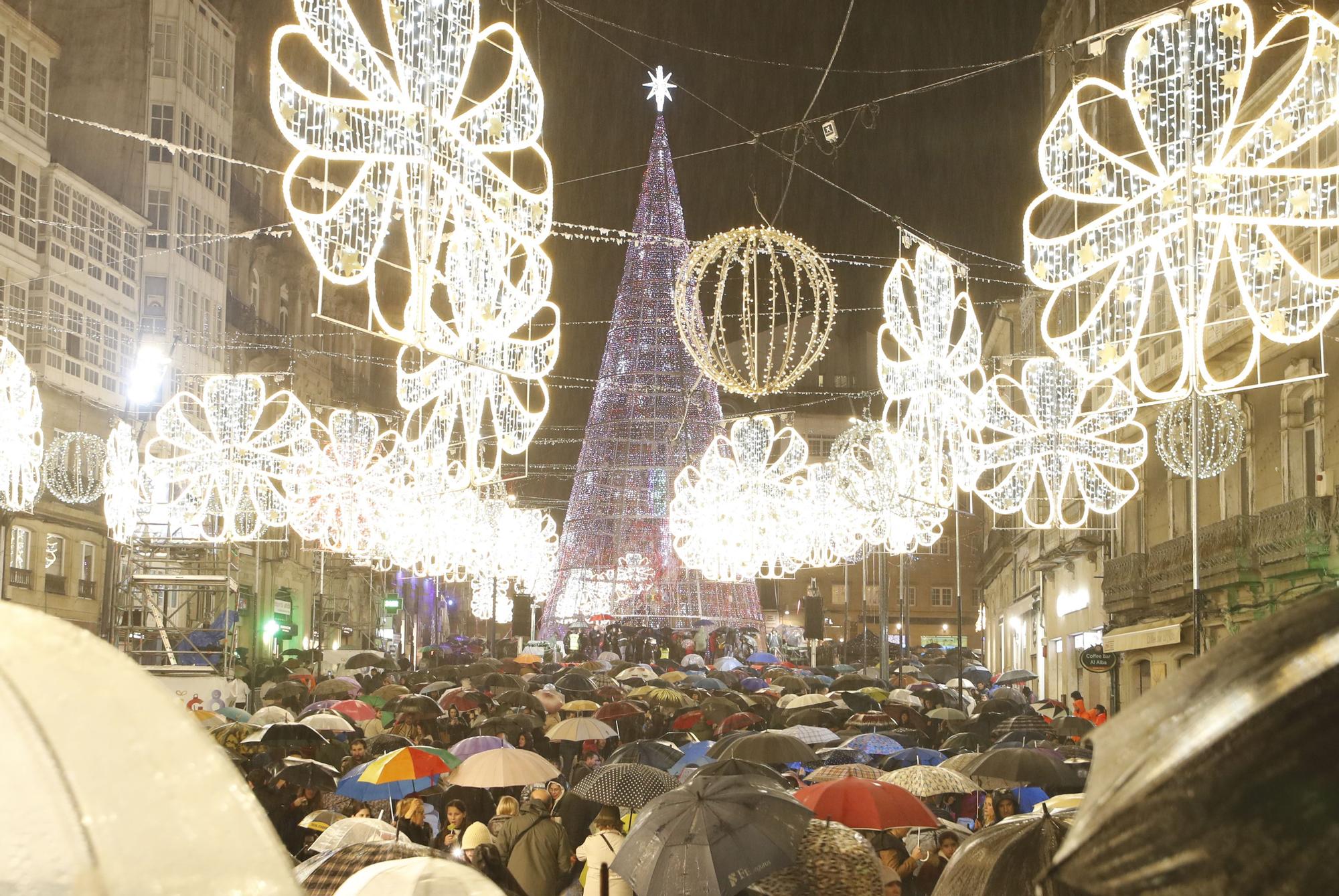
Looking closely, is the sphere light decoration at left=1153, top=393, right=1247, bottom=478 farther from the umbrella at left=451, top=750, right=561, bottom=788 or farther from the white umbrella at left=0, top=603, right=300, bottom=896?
the white umbrella at left=0, top=603, right=300, bottom=896

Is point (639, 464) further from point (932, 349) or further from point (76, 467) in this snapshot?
point (932, 349)

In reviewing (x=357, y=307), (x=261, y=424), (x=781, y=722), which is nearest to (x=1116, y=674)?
(x=781, y=722)

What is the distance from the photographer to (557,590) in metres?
53.5

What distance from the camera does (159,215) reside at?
42.0m

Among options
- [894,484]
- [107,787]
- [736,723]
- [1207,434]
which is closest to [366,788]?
[736,723]

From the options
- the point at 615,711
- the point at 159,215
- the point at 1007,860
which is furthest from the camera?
the point at 159,215

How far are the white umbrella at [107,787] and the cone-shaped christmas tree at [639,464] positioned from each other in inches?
1959

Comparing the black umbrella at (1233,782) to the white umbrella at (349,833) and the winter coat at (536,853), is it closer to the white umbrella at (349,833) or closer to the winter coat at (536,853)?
the white umbrella at (349,833)

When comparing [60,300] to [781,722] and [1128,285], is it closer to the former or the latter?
[781,722]

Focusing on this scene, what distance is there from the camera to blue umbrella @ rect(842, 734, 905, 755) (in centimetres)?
1549

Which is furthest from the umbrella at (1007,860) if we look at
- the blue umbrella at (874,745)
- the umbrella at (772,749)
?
the blue umbrella at (874,745)

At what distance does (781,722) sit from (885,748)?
517cm

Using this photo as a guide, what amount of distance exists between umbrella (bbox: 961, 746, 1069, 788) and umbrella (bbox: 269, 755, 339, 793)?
17.6 ft

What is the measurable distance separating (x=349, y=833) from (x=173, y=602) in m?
37.7
